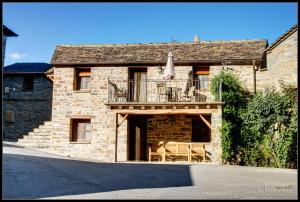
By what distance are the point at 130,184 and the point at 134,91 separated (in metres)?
10.4

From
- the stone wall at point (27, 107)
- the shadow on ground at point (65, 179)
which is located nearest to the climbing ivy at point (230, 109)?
the shadow on ground at point (65, 179)

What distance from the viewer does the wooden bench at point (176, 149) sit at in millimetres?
18620

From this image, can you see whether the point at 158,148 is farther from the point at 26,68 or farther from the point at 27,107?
the point at 26,68

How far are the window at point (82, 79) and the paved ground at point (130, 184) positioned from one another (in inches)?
286

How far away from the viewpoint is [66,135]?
1984cm

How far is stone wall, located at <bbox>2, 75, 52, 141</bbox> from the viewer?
25094 millimetres

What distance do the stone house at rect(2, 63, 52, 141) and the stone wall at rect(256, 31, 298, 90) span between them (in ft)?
46.9

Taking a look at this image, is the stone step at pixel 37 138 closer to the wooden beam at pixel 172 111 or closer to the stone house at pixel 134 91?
the stone house at pixel 134 91

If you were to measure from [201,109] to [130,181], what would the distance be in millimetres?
7349

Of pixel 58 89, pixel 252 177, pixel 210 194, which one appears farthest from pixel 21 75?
pixel 210 194

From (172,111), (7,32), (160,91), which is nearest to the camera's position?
(172,111)

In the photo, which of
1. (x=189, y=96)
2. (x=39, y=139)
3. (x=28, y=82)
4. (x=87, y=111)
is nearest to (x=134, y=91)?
(x=87, y=111)

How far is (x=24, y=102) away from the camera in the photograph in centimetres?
2545

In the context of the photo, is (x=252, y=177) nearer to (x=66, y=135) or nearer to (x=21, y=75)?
(x=66, y=135)
